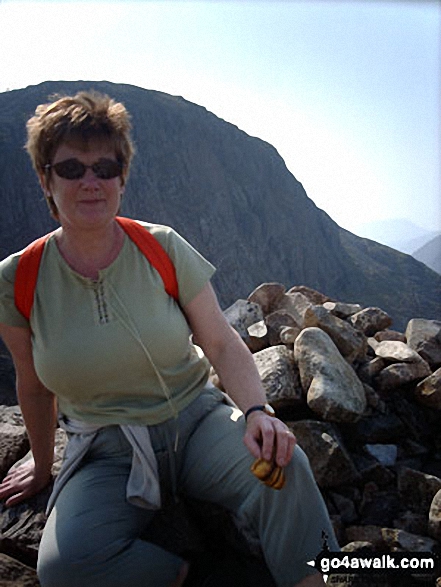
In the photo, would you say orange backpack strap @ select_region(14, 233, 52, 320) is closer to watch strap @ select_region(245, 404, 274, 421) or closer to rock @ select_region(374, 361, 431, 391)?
watch strap @ select_region(245, 404, 274, 421)

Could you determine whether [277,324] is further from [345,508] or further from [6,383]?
[6,383]

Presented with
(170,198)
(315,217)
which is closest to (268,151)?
(315,217)

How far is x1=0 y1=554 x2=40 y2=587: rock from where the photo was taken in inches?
103

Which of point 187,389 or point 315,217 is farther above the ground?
point 187,389

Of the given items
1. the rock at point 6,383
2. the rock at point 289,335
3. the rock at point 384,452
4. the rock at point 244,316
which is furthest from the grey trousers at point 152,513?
the rock at point 6,383

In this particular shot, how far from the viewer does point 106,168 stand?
8.00 feet

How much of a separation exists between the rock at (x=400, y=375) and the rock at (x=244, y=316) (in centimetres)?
154

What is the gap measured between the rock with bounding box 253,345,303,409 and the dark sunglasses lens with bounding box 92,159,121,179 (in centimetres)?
238

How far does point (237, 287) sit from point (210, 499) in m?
70.8

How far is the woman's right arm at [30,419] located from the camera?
2.48m

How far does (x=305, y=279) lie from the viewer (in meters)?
83.2

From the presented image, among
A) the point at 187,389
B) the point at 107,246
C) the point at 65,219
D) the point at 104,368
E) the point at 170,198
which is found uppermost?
the point at 65,219

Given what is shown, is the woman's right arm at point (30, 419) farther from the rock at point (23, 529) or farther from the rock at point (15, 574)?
the rock at point (15, 574)

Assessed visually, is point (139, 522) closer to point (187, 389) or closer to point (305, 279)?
point (187, 389)
